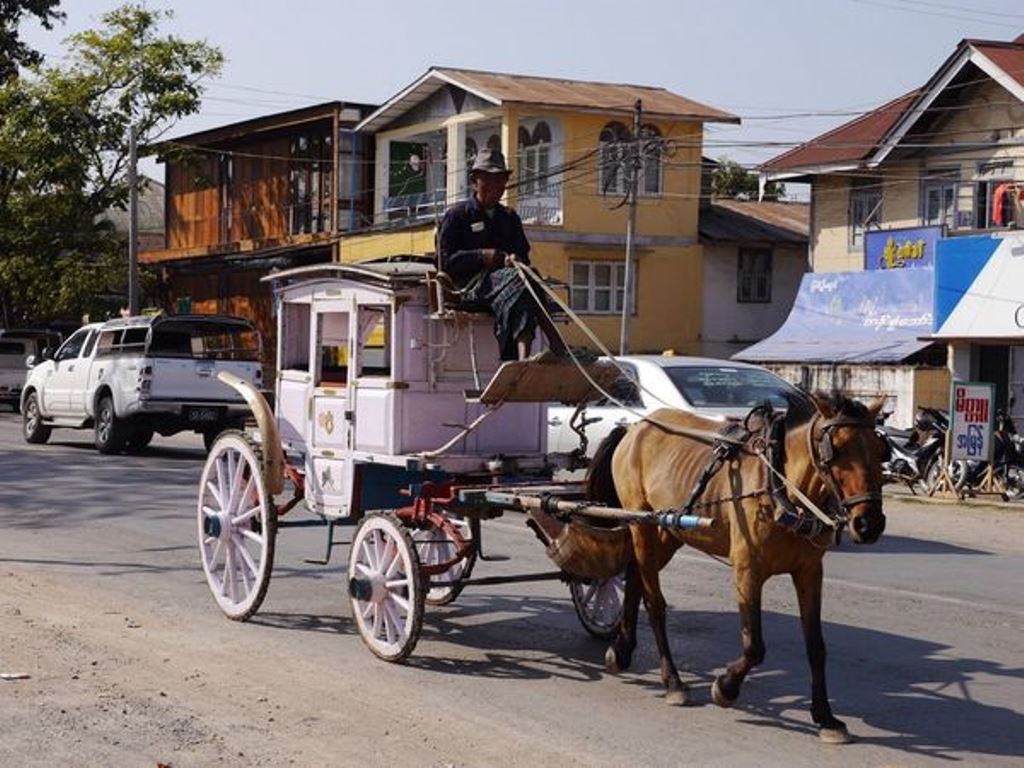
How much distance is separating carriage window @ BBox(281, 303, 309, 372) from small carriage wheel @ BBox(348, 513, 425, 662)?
1.97 metres

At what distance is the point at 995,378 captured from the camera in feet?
92.5

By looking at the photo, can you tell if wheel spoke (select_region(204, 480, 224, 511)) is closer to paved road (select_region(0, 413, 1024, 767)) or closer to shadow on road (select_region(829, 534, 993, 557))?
paved road (select_region(0, 413, 1024, 767))

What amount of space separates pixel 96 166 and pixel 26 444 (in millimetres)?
19141

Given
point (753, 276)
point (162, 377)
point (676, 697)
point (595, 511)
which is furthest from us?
point (753, 276)

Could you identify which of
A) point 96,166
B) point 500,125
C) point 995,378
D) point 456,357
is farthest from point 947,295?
point 96,166

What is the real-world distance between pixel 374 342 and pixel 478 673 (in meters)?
2.35

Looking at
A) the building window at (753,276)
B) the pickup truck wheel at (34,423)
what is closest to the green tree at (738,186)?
the building window at (753,276)

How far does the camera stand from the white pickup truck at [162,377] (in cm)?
2384

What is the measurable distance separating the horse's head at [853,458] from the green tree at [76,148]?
37818 millimetres

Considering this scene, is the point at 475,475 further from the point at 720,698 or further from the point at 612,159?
the point at 612,159

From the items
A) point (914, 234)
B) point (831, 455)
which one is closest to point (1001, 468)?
point (914, 234)

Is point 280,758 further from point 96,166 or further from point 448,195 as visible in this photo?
point 96,166

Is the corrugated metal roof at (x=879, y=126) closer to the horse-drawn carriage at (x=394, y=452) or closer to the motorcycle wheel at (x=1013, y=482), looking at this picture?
the motorcycle wheel at (x=1013, y=482)

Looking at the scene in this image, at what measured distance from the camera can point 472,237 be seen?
9.65 m
